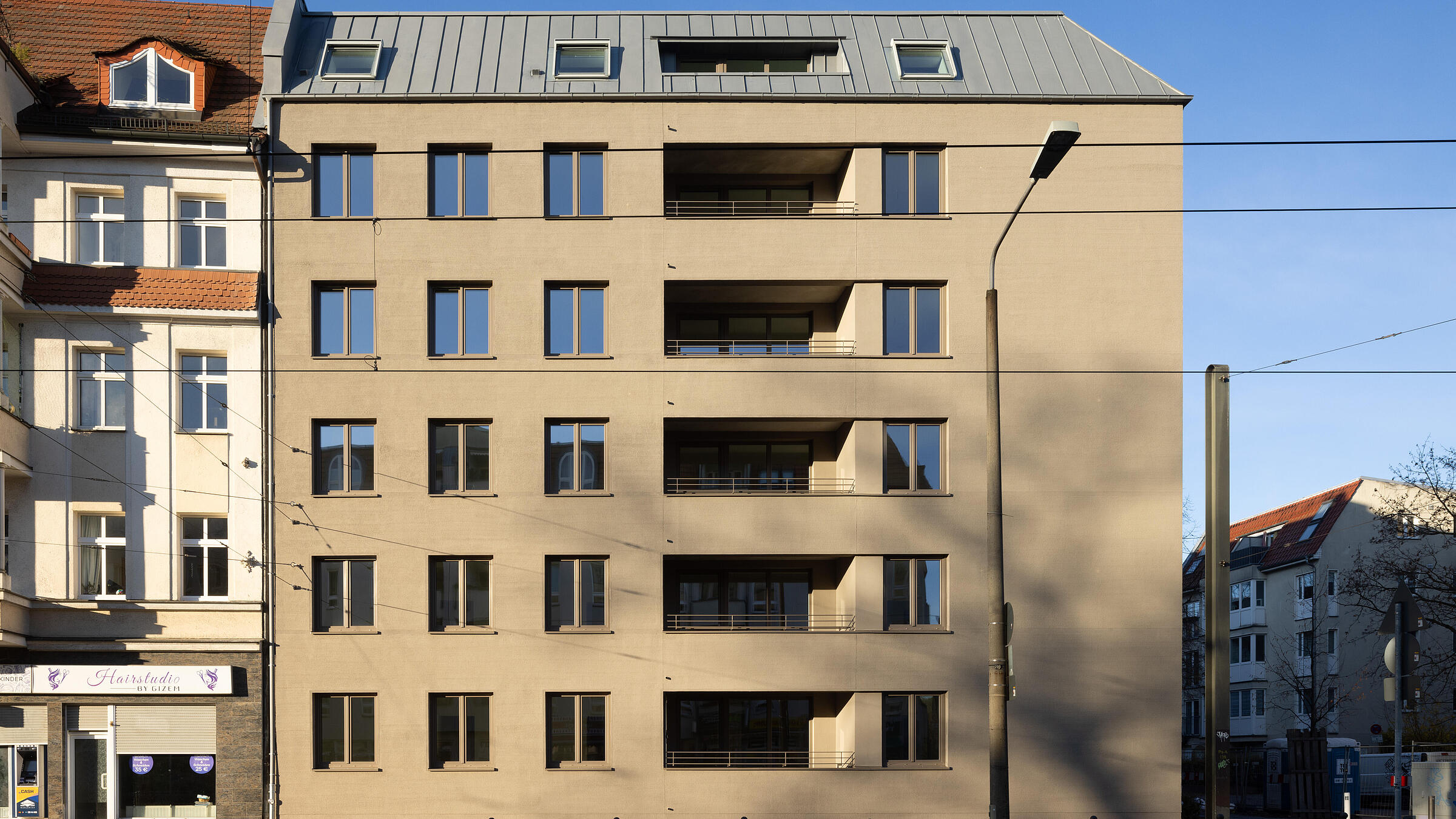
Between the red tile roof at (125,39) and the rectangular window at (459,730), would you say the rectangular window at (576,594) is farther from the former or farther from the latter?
the red tile roof at (125,39)

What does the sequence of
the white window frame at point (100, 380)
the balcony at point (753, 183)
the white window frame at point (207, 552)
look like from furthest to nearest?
the balcony at point (753, 183) → the white window frame at point (100, 380) → the white window frame at point (207, 552)

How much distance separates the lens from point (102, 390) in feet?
80.3

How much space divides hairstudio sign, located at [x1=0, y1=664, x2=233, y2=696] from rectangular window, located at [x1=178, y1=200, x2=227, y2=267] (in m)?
8.32

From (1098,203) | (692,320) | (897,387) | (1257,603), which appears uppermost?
(1098,203)

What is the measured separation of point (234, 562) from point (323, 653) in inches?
103

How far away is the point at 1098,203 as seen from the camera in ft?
83.6

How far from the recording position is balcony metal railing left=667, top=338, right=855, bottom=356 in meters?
25.7

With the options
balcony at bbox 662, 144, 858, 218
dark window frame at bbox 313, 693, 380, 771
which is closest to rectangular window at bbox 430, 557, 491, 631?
dark window frame at bbox 313, 693, 380, 771

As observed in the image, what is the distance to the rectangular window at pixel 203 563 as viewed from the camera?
24266 millimetres

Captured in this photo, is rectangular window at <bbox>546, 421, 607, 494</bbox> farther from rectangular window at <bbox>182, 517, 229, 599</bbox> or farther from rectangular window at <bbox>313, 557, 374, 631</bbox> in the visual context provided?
rectangular window at <bbox>182, 517, 229, 599</bbox>

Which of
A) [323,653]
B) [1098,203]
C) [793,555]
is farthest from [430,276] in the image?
[1098,203]

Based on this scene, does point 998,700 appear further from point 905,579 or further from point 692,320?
point 692,320

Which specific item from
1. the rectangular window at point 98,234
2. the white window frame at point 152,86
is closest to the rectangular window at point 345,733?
the rectangular window at point 98,234

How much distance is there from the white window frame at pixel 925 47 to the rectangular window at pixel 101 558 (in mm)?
18931
